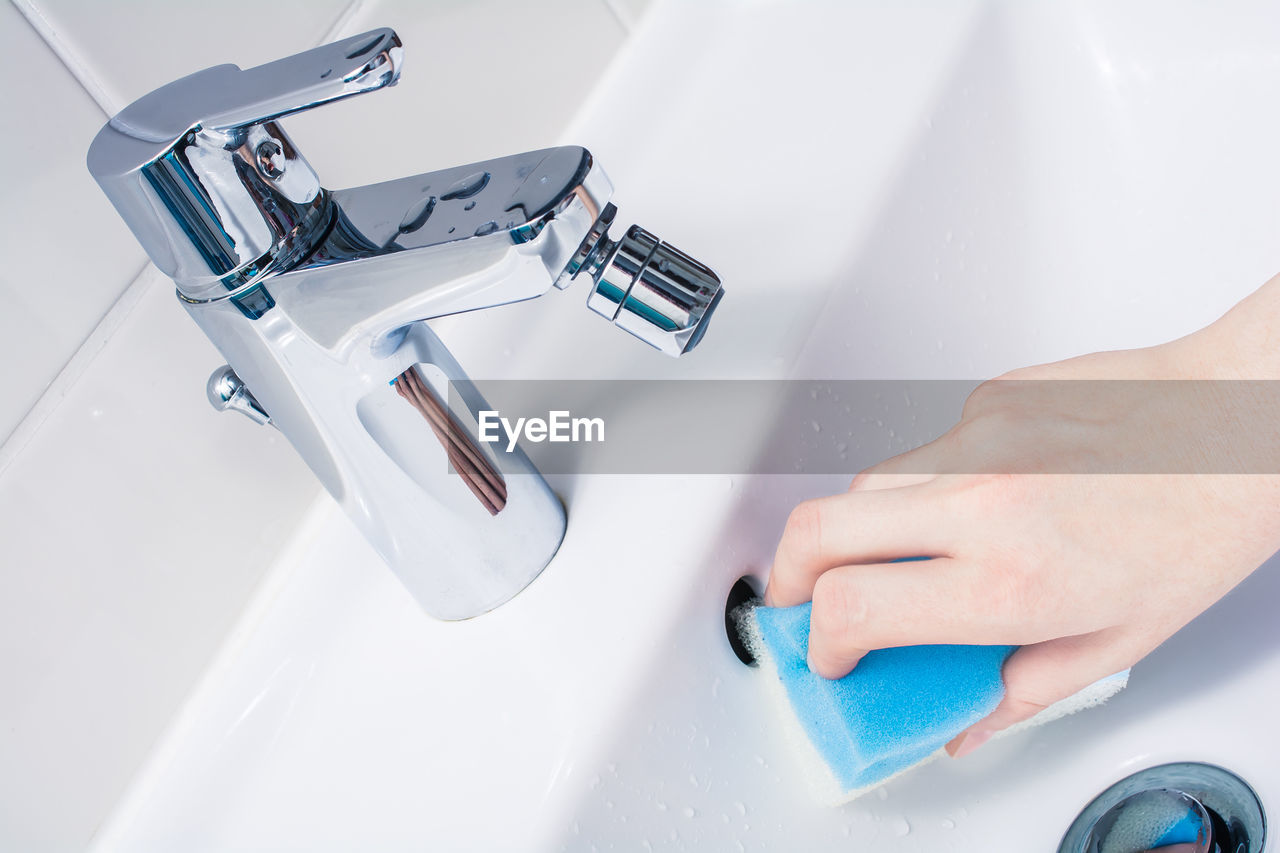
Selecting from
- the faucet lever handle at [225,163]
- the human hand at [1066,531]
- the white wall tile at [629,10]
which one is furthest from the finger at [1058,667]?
the white wall tile at [629,10]

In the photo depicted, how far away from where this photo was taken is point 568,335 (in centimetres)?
40

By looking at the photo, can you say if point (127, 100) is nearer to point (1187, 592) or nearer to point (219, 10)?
point (219, 10)

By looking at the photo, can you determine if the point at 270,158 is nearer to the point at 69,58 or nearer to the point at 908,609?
the point at 69,58

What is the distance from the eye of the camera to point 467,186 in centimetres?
25

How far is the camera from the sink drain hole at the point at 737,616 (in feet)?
1.10

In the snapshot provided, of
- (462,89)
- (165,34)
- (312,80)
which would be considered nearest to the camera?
(312,80)

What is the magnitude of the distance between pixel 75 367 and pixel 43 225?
46 mm

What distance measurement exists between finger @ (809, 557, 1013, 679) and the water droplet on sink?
16 centimetres

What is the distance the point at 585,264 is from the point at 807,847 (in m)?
0.22

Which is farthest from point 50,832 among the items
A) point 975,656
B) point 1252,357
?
point 1252,357

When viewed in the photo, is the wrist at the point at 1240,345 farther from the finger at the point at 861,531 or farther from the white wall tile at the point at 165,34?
the white wall tile at the point at 165,34

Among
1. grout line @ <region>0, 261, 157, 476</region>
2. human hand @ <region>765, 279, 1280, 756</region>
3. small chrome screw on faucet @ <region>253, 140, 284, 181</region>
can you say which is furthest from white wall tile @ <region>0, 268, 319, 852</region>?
human hand @ <region>765, 279, 1280, 756</region>

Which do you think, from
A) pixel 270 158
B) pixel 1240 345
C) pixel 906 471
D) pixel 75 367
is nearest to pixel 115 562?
pixel 75 367

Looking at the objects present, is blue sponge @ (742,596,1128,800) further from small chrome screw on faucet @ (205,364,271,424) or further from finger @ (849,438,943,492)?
small chrome screw on faucet @ (205,364,271,424)
